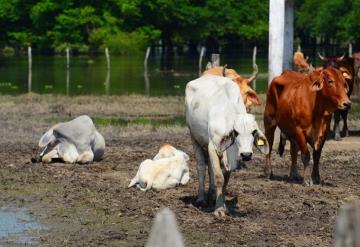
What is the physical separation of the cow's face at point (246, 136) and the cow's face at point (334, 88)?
8.38 ft

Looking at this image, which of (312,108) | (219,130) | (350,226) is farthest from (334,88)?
(350,226)

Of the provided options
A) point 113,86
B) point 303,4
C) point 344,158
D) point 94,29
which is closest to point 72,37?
point 94,29

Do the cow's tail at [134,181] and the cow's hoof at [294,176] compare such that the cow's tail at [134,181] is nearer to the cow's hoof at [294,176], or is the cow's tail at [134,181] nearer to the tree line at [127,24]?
the cow's hoof at [294,176]

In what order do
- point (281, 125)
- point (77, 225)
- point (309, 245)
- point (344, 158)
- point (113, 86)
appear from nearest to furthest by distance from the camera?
point (309, 245), point (77, 225), point (281, 125), point (344, 158), point (113, 86)

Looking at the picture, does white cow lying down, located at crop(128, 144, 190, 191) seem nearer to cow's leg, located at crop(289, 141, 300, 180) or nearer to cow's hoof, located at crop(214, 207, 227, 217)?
cow's leg, located at crop(289, 141, 300, 180)

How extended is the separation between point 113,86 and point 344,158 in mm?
23617

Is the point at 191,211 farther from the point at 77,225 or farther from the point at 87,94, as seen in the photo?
the point at 87,94

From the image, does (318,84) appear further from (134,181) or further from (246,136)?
(246,136)

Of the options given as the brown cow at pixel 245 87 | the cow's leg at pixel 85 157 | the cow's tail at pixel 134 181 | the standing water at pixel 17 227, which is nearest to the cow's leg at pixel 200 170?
the cow's tail at pixel 134 181

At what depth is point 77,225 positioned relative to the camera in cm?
977

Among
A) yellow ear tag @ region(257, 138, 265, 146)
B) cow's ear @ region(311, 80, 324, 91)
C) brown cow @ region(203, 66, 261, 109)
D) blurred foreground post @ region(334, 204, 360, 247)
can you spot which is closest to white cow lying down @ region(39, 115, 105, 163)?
brown cow @ region(203, 66, 261, 109)

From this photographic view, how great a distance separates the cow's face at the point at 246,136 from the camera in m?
9.47

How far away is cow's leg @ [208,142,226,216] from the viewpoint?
1016cm

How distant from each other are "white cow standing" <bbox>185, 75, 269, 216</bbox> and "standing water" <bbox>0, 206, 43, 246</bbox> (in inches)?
77.5
